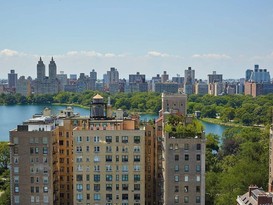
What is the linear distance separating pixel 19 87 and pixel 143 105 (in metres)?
Result: 76.5

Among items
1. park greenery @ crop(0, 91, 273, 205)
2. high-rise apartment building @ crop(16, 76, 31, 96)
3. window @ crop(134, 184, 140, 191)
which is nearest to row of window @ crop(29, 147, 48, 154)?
window @ crop(134, 184, 140, 191)

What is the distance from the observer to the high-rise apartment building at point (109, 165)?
29141mm

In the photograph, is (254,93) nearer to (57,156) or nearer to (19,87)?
(19,87)

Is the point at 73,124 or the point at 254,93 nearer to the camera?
the point at 73,124

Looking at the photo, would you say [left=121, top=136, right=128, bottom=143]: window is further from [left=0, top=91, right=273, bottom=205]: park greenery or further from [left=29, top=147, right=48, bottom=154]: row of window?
[left=29, top=147, right=48, bottom=154]: row of window

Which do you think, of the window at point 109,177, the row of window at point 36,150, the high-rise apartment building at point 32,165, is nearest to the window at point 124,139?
the window at point 109,177

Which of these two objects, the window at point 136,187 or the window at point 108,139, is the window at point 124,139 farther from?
the window at point 136,187

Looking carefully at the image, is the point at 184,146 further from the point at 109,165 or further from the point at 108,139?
the point at 109,165

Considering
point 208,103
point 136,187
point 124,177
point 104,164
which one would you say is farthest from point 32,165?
point 208,103

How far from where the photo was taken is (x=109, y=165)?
96.3 feet

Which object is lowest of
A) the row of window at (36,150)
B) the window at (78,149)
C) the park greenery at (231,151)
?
the park greenery at (231,151)

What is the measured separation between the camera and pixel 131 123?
31.0 meters

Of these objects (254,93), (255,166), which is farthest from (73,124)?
(254,93)

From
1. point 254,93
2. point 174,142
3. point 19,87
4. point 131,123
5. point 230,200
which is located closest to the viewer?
point 174,142
